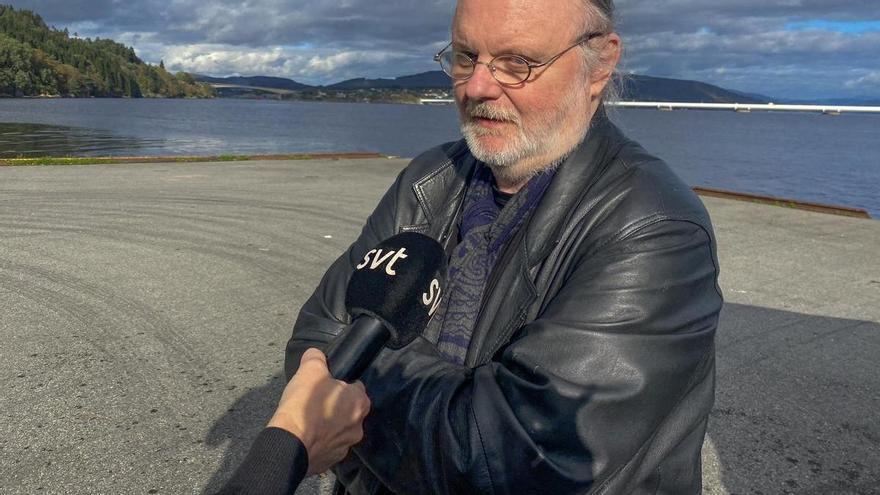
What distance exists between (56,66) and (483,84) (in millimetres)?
179341

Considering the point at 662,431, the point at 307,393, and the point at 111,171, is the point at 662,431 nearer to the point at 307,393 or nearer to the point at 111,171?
the point at 307,393

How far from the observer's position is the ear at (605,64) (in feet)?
7.04

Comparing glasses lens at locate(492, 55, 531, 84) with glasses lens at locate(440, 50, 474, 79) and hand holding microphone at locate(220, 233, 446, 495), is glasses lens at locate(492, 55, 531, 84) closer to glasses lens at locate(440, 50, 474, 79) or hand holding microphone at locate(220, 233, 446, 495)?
glasses lens at locate(440, 50, 474, 79)

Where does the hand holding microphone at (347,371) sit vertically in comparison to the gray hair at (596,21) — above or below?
below

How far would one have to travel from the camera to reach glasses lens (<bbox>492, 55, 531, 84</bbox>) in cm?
205

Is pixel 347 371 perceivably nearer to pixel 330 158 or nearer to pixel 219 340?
pixel 219 340

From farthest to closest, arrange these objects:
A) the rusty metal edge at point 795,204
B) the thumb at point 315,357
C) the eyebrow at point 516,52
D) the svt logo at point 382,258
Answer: the rusty metal edge at point 795,204
the eyebrow at point 516,52
the svt logo at point 382,258
the thumb at point 315,357

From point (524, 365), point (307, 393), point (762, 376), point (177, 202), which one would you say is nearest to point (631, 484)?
point (524, 365)

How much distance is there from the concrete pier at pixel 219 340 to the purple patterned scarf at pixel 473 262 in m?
2.05

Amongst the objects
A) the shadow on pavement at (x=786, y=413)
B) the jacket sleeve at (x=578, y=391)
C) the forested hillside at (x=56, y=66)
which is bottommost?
the shadow on pavement at (x=786, y=413)

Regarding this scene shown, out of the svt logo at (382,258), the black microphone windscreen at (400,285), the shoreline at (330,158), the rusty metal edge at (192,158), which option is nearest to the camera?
the black microphone windscreen at (400,285)

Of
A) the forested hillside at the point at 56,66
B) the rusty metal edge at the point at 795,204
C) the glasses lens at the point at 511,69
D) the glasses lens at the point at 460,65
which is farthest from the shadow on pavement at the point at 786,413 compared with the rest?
the forested hillside at the point at 56,66

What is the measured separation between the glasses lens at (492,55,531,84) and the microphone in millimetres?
552

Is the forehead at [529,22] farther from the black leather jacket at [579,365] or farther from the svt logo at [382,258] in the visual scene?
the svt logo at [382,258]
